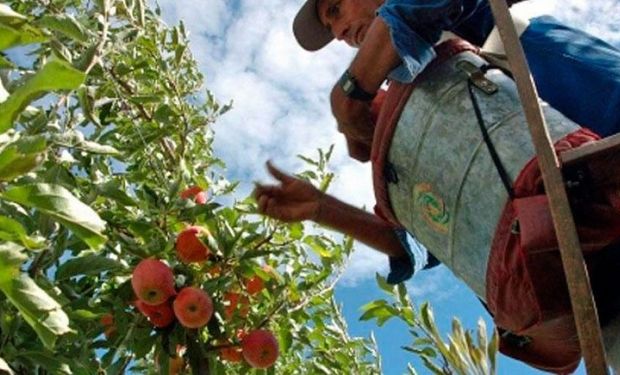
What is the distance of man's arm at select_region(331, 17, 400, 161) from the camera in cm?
152

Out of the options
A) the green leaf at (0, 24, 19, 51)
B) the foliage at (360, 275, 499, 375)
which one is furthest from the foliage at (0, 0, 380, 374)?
the foliage at (360, 275, 499, 375)

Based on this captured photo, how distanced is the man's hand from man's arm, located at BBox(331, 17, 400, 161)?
0.96 feet

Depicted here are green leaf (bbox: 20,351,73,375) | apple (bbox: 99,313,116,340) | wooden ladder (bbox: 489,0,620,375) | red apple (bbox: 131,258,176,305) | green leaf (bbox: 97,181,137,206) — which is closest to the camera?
wooden ladder (bbox: 489,0,620,375)

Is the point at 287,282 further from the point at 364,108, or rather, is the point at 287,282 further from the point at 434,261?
the point at 364,108

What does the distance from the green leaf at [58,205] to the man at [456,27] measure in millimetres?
625

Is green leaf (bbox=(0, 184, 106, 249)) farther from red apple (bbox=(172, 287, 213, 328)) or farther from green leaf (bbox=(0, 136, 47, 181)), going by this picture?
red apple (bbox=(172, 287, 213, 328))

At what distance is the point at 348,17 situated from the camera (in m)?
2.02

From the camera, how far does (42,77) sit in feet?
3.39

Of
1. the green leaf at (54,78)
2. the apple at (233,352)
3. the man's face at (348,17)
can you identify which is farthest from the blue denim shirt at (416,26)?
the apple at (233,352)

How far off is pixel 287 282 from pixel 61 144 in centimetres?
112

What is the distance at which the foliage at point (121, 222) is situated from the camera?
1.23 metres

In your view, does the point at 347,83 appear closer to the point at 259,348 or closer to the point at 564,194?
the point at 564,194

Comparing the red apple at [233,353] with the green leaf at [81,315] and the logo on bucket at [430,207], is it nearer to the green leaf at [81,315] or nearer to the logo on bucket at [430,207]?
the green leaf at [81,315]

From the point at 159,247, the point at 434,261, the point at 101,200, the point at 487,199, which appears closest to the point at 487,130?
the point at 487,199
